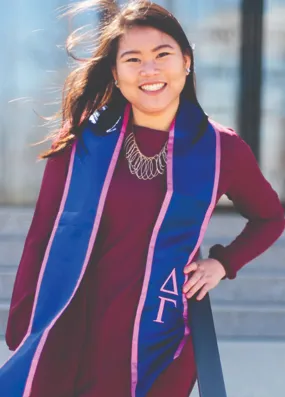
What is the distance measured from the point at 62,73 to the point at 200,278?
109 inches

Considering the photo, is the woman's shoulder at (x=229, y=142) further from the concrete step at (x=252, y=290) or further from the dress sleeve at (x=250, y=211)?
the concrete step at (x=252, y=290)

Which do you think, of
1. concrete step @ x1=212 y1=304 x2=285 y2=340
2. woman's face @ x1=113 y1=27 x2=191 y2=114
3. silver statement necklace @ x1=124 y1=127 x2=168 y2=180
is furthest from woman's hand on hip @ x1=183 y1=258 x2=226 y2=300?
concrete step @ x1=212 y1=304 x2=285 y2=340

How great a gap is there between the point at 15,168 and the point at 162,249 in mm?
2899

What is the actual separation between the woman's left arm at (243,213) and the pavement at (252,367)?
56.6 inches

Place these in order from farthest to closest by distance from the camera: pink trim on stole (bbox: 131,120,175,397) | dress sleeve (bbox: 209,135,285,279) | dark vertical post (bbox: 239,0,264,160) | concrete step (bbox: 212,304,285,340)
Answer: dark vertical post (bbox: 239,0,264,160) → concrete step (bbox: 212,304,285,340) → dress sleeve (bbox: 209,135,285,279) → pink trim on stole (bbox: 131,120,175,397)

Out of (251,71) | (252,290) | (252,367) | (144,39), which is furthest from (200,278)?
(251,71)

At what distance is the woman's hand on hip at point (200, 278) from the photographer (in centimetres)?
172

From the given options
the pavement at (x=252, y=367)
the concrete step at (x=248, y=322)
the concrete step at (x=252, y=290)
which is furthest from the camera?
the concrete step at (x=252, y=290)

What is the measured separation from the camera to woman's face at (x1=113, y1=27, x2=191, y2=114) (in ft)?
5.56

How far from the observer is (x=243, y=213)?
1883 mm

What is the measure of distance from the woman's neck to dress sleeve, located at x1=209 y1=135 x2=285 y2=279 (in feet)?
0.48

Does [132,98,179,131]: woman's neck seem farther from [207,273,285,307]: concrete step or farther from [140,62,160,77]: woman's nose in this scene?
[207,273,285,307]: concrete step

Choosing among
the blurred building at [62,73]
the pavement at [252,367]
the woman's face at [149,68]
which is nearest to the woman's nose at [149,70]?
the woman's face at [149,68]

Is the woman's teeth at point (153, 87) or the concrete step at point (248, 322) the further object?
the concrete step at point (248, 322)
